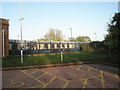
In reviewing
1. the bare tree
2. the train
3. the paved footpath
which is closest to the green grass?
the paved footpath

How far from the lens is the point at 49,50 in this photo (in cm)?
2172

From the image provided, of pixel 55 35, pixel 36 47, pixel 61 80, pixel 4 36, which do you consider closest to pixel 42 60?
pixel 61 80

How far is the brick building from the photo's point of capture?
47.9 feet

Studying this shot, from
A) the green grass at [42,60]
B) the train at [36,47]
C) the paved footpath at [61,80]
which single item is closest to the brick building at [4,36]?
the train at [36,47]

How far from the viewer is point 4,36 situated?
15242mm

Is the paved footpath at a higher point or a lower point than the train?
lower

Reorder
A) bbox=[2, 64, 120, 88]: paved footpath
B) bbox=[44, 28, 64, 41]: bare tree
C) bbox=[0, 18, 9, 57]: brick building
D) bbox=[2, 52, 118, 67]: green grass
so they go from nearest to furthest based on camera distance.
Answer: bbox=[2, 64, 120, 88]: paved footpath, bbox=[2, 52, 118, 67]: green grass, bbox=[0, 18, 9, 57]: brick building, bbox=[44, 28, 64, 41]: bare tree

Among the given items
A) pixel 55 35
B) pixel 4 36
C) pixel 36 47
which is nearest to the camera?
pixel 4 36

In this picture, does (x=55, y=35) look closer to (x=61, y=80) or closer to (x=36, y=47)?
(x=36, y=47)

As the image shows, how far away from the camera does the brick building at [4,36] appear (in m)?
14.6

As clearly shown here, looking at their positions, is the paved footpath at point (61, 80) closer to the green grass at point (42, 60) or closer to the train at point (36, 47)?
the green grass at point (42, 60)

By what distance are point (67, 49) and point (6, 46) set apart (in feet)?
49.7

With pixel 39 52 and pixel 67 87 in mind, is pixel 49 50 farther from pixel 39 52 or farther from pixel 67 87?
pixel 67 87

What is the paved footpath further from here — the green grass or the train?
the train
